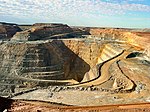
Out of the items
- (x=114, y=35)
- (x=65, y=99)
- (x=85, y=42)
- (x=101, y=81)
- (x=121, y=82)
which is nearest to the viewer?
(x=65, y=99)

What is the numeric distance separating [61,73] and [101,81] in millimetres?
24146

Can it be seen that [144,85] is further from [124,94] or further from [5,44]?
[5,44]

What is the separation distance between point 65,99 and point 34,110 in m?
7.01

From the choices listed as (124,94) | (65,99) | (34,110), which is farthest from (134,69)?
(34,110)

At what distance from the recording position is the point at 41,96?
2470 centimetres

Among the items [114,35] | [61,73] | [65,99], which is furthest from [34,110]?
[114,35]

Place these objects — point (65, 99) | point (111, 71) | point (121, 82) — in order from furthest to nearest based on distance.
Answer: point (111, 71) → point (121, 82) → point (65, 99)

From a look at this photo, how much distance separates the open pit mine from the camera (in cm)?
1910

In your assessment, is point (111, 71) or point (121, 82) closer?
point (121, 82)

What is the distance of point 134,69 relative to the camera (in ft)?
109

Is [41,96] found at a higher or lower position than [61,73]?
higher

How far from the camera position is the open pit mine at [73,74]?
1910 cm

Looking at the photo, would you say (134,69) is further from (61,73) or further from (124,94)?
(61,73)

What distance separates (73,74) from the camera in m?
57.7
